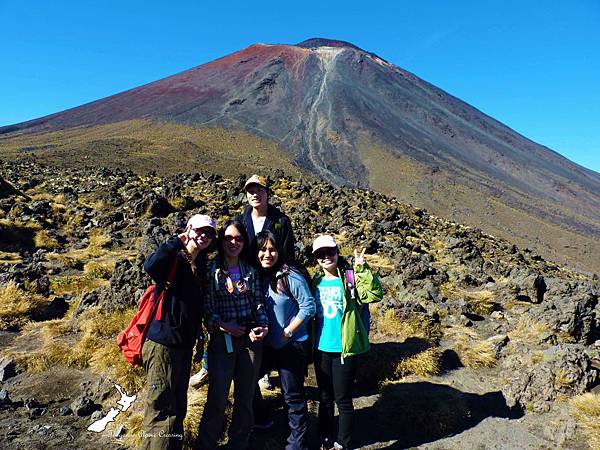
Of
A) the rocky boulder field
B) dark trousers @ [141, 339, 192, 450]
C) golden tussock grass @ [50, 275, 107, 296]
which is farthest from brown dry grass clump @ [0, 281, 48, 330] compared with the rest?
dark trousers @ [141, 339, 192, 450]

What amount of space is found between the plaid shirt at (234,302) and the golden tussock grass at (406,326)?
382cm

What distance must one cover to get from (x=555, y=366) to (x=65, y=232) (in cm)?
1297

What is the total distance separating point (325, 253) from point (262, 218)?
2.17 ft

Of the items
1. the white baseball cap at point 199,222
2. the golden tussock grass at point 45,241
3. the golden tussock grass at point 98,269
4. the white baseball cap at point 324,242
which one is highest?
the golden tussock grass at point 45,241

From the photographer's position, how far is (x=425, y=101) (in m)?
86.6

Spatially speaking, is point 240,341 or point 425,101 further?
point 425,101

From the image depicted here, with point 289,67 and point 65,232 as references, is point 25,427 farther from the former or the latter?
point 289,67

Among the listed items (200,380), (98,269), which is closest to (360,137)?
(98,269)

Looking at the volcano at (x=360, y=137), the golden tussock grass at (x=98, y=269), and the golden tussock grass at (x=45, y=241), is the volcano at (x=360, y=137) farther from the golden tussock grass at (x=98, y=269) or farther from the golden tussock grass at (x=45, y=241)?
the golden tussock grass at (x=98, y=269)

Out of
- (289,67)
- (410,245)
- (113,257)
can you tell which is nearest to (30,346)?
(113,257)

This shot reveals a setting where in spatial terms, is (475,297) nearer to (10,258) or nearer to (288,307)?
(288,307)

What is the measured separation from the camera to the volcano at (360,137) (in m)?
44.2

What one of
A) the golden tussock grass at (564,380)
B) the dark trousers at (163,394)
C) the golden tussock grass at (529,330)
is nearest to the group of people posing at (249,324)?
the dark trousers at (163,394)

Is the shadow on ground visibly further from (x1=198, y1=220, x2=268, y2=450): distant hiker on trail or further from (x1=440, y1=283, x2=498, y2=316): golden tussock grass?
(x1=440, y1=283, x2=498, y2=316): golden tussock grass
